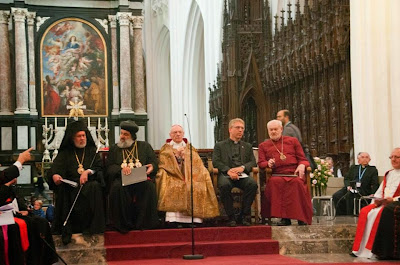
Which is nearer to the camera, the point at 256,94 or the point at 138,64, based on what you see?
the point at 256,94

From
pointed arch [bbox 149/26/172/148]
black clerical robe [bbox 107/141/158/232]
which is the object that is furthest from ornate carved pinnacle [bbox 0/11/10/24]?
black clerical robe [bbox 107/141/158/232]

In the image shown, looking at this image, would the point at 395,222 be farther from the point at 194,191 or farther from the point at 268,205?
the point at 194,191

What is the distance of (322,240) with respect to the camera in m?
8.70

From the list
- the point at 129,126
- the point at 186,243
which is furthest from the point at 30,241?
the point at 129,126

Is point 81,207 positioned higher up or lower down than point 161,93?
lower down

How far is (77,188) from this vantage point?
844 cm

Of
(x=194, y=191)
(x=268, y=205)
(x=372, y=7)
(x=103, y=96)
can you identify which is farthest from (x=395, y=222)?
(x=103, y=96)

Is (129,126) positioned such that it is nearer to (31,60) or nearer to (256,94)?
(256,94)

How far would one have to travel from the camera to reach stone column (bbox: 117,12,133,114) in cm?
2634

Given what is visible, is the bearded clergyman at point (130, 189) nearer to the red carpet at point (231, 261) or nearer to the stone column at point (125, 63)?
the red carpet at point (231, 261)

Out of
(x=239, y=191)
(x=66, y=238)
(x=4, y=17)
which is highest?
(x=4, y=17)

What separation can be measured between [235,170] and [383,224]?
6.85ft

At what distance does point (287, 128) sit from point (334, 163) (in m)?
3.36

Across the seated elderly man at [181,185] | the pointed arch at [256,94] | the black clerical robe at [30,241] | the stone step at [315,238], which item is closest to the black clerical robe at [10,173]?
the black clerical robe at [30,241]
